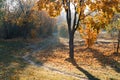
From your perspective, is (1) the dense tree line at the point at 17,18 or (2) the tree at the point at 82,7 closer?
(2) the tree at the point at 82,7

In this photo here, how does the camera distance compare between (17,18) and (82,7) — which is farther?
(17,18)

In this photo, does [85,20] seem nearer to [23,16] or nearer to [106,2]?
[106,2]

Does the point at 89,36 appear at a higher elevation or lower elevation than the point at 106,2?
lower

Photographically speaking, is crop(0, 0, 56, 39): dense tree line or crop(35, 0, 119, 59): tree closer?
crop(35, 0, 119, 59): tree

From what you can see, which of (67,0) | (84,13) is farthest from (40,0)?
(84,13)

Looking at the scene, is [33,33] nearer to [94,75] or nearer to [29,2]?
[29,2]

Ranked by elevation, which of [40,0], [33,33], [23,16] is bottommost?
[33,33]

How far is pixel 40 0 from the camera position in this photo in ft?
111

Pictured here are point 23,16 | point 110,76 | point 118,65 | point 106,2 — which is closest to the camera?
point 110,76

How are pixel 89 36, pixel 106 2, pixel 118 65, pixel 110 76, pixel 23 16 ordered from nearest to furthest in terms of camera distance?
pixel 110 76 → pixel 106 2 → pixel 118 65 → pixel 89 36 → pixel 23 16

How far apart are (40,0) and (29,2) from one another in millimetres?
32443

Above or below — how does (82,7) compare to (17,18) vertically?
above

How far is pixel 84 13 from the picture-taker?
34.8 metres

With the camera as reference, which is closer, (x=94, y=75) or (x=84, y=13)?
(x=94, y=75)
